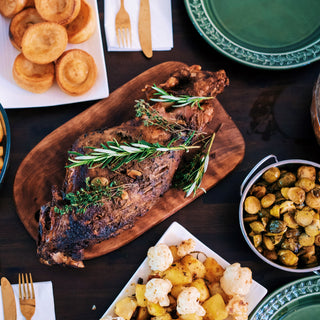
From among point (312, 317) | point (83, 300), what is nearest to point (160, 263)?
point (83, 300)

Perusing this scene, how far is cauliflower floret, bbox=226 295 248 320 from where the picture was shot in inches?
58.8

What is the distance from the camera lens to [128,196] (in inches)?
56.0

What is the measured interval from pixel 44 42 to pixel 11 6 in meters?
0.23

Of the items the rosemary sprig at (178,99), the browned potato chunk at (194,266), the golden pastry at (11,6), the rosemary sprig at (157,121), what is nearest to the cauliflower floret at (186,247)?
the browned potato chunk at (194,266)

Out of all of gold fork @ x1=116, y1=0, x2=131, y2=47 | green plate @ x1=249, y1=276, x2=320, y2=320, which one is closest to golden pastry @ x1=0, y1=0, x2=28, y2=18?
gold fork @ x1=116, y1=0, x2=131, y2=47

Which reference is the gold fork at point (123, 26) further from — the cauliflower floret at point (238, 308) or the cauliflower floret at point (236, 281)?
the cauliflower floret at point (238, 308)

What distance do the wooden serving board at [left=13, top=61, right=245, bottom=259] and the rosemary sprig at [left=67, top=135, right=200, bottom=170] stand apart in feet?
0.93

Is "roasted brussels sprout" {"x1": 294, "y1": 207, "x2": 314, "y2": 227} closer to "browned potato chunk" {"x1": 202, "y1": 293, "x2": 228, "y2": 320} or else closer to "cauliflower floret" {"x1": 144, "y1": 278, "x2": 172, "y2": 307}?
"browned potato chunk" {"x1": 202, "y1": 293, "x2": 228, "y2": 320}

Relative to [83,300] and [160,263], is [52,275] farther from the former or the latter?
[160,263]

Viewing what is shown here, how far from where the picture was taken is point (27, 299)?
163 centimetres

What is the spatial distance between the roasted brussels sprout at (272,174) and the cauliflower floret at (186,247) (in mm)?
414

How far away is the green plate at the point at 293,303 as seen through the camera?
162 centimetres

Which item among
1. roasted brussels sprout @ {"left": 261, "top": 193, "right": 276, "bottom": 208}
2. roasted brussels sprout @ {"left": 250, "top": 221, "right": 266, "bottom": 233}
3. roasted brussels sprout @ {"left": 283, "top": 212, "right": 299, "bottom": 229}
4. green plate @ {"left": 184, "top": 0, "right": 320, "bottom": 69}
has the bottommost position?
roasted brussels sprout @ {"left": 250, "top": 221, "right": 266, "bottom": 233}

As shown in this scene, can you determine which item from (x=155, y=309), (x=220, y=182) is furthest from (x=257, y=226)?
(x=155, y=309)
